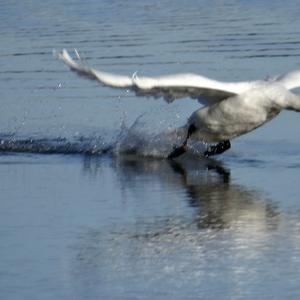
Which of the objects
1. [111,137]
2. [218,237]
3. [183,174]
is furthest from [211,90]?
[218,237]

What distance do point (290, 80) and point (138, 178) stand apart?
6.68 ft

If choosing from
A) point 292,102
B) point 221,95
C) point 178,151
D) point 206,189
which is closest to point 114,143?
point 178,151

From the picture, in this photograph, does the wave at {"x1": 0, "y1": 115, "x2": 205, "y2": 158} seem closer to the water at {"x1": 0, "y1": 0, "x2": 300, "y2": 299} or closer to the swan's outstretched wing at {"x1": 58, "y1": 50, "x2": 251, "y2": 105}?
the water at {"x1": 0, "y1": 0, "x2": 300, "y2": 299}

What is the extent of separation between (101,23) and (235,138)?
10.4 m

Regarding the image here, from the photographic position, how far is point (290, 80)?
1534 cm

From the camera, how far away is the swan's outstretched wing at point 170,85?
547 inches

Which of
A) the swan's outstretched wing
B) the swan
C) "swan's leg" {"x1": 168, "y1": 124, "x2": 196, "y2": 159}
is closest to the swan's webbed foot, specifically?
"swan's leg" {"x1": 168, "y1": 124, "x2": 196, "y2": 159}

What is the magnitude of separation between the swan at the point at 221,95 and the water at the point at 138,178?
1.17ft

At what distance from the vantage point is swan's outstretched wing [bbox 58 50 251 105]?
13891 mm

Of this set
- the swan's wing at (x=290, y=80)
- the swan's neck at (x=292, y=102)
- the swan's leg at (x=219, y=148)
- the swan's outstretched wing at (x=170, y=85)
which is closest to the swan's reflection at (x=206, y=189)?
the swan's leg at (x=219, y=148)

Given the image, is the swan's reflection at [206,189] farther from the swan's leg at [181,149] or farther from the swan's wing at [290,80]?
the swan's wing at [290,80]

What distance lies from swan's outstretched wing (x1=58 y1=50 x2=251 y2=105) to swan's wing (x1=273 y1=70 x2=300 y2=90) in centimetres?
51

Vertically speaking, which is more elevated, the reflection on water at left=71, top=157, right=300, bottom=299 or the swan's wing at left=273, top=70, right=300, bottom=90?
the swan's wing at left=273, top=70, right=300, bottom=90

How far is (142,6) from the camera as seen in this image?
29.0 metres
